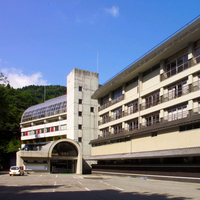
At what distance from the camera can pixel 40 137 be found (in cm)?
7794

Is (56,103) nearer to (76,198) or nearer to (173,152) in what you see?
(173,152)

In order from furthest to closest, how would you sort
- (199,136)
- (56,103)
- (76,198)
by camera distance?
(56,103)
(199,136)
(76,198)

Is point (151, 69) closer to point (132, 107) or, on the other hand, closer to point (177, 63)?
point (177, 63)

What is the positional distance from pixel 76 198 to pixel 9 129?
7546cm

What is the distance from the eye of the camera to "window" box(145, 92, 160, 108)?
35.5 m

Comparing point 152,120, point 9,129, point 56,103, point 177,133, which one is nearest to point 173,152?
point 177,133

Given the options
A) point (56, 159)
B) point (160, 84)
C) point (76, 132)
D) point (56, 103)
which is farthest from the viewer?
point (56, 103)

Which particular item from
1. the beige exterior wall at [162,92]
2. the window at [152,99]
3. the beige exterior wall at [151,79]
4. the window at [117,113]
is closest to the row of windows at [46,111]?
the window at [117,113]

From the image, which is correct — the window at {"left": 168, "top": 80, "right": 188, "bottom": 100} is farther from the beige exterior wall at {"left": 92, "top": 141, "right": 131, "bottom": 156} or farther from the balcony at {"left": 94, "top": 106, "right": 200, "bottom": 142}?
the beige exterior wall at {"left": 92, "top": 141, "right": 131, "bottom": 156}

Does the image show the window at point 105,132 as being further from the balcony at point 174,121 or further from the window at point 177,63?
the window at point 177,63

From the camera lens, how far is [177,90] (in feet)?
102

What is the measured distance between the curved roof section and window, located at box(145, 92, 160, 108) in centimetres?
3750

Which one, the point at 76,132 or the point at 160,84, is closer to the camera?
the point at 160,84

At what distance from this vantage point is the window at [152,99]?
3547 centimetres
